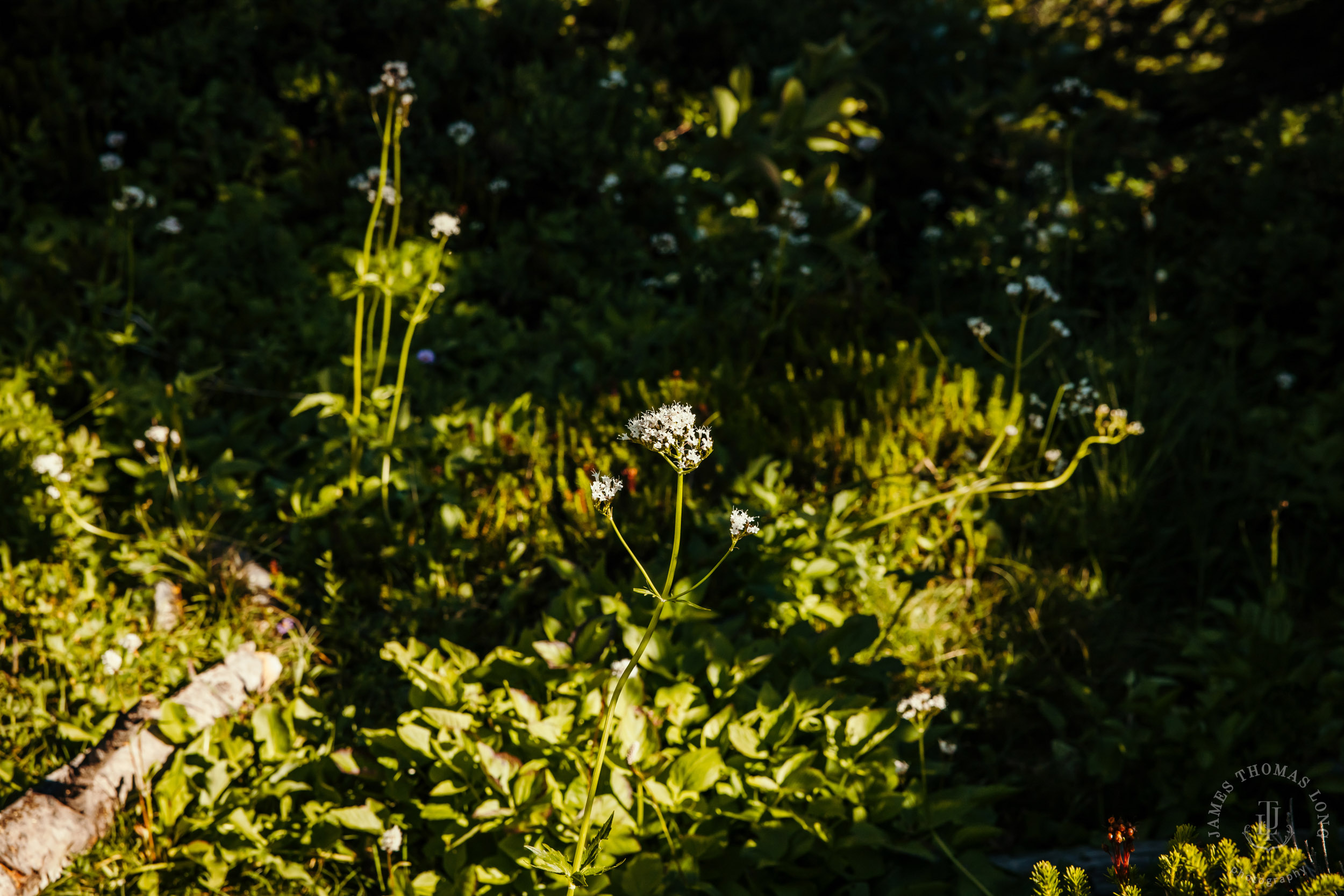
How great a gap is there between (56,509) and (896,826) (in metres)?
2.80

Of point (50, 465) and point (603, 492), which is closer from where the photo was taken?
point (603, 492)

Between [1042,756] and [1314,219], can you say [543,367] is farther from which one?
[1314,219]

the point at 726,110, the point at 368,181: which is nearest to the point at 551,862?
the point at 368,181

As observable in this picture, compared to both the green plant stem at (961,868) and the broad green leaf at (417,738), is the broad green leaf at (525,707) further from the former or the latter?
the green plant stem at (961,868)

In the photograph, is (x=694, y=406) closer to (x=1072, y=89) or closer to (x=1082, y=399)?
(x=1082, y=399)

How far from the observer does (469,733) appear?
2168mm

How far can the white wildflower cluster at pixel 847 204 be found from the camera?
4500 mm

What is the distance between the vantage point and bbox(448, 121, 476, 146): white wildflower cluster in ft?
14.7

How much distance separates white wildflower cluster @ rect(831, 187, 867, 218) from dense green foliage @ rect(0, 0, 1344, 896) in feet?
0.09

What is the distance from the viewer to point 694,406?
132 inches

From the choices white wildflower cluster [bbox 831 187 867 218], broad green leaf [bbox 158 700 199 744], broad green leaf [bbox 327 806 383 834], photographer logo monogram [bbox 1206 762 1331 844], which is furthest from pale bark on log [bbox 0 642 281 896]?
white wildflower cluster [bbox 831 187 867 218]

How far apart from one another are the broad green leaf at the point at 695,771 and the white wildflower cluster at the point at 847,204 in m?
3.22

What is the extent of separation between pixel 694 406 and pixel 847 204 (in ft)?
5.85

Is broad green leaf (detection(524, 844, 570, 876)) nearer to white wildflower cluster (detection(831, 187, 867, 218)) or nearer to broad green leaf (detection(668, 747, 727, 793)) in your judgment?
broad green leaf (detection(668, 747, 727, 793))
